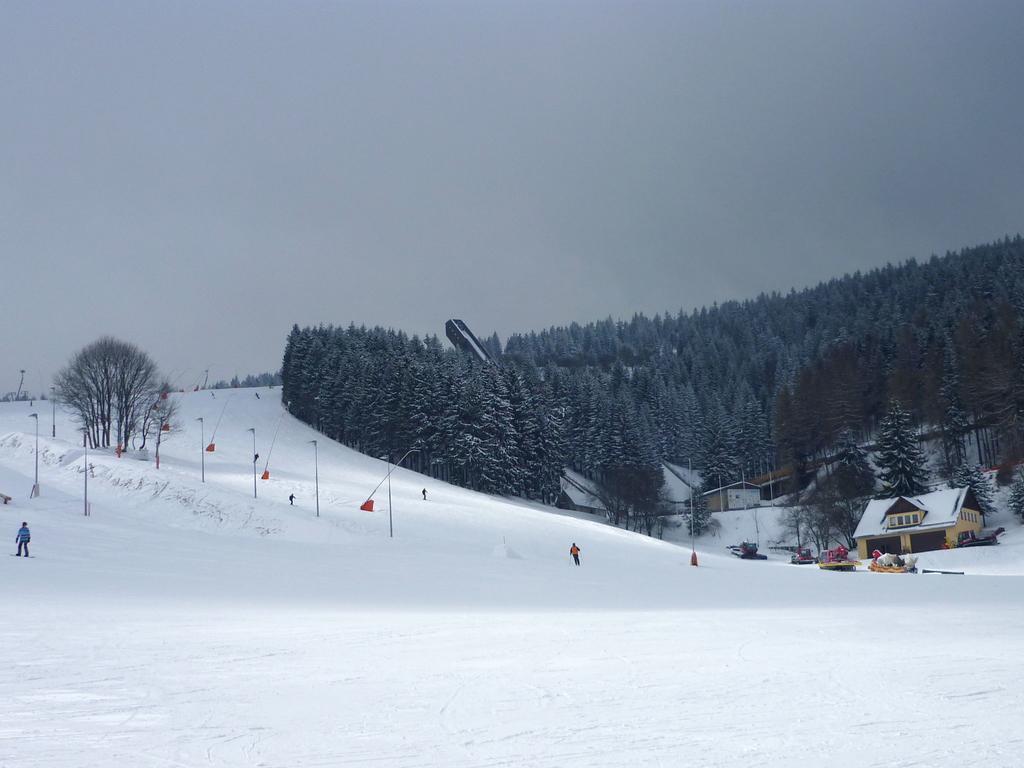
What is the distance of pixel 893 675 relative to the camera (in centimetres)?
1129

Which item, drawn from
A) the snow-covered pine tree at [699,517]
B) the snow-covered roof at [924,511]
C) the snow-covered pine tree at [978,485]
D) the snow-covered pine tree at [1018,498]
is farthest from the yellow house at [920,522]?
the snow-covered pine tree at [699,517]

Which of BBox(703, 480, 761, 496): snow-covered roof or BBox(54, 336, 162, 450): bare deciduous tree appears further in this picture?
BBox(703, 480, 761, 496): snow-covered roof

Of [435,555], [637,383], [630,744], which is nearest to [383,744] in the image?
[630,744]

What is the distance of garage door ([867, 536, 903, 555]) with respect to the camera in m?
65.4

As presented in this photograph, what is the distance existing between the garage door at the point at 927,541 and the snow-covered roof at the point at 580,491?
130ft

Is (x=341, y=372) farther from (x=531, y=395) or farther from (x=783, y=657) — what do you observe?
(x=783, y=657)

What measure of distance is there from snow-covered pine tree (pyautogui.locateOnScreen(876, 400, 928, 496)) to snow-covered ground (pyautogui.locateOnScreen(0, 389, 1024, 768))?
134 ft

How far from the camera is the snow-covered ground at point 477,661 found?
771 centimetres

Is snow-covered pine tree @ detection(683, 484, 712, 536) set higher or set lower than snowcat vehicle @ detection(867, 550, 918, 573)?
higher

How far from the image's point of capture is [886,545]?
2611 inches

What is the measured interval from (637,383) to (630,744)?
470 feet

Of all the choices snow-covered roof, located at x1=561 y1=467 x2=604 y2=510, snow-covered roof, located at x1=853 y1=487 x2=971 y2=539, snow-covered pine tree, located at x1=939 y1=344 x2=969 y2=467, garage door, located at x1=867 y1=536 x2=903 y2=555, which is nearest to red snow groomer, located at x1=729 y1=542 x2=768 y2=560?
snow-covered roof, located at x1=853 y1=487 x2=971 y2=539

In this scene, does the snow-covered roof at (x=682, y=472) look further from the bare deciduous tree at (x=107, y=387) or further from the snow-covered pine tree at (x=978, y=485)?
the bare deciduous tree at (x=107, y=387)

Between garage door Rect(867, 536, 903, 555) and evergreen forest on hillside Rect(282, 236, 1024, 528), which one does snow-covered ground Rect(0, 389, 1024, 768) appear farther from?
evergreen forest on hillside Rect(282, 236, 1024, 528)
